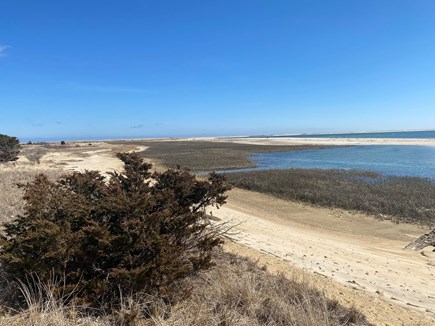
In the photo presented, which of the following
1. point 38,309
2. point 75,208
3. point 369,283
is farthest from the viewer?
point 369,283

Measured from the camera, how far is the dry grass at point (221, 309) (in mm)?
3645

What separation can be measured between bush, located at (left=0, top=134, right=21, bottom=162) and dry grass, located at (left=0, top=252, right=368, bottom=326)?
91.9 ft

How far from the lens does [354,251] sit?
371 inches

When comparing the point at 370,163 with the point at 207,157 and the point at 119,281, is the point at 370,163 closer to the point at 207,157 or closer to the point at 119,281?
the point at 207,157

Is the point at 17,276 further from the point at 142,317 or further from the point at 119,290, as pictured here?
the point at 142,317

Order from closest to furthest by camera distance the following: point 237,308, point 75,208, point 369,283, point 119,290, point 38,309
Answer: point 38,309 < point 119,290 < point 237,308 < point 75,208 < point 369,283

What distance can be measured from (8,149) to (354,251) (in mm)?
33481

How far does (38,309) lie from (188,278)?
75.2 inches

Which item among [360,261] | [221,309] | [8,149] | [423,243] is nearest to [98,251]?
[221,309]

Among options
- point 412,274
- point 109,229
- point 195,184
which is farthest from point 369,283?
point 109,229

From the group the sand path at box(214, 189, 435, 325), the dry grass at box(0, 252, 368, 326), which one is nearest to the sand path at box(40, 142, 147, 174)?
the sand path at box(214, 189, 435, 325)

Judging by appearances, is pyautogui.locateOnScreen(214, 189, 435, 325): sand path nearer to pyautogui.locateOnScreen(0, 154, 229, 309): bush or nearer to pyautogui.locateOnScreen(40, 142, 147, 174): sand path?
pyautogui.locateOnScreen(0, 154, 229, 309): bush

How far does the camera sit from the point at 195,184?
Answer: 22.7 feet

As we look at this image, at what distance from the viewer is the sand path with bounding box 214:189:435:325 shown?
6647mm
